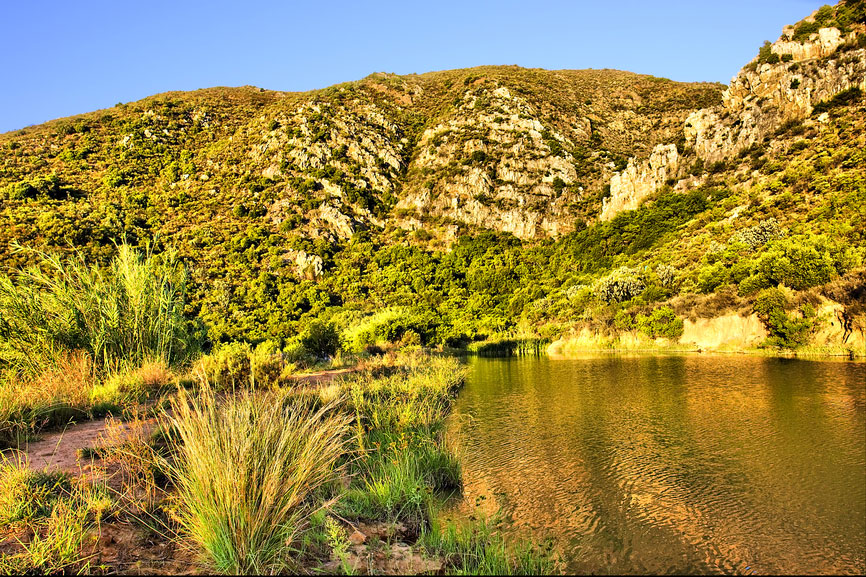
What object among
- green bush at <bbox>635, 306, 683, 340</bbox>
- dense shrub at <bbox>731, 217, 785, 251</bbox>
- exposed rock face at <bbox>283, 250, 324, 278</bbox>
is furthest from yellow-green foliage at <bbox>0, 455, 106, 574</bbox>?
exposed rock face at <bbox>283, 250, 324, 278</bbox>

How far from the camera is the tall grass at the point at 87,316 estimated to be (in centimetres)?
986

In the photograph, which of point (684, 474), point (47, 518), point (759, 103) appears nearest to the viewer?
point (47, 518)

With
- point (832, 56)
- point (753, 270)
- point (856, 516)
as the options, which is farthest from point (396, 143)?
point (856, 516)

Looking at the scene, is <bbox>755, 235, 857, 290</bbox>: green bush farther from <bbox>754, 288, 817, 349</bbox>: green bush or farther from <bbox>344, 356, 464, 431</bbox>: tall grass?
<bbox>344, 356, 464, 431</bbox>: tall grass

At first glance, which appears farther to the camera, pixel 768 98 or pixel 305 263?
pixel 305 263

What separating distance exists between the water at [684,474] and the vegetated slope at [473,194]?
17.1 metres

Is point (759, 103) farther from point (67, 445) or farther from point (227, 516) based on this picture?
point (67, 445)

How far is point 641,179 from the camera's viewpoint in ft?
213

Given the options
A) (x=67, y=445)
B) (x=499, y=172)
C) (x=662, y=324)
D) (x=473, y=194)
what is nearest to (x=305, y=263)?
(x=473, y=194)

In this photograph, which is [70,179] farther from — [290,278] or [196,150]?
[290,278]

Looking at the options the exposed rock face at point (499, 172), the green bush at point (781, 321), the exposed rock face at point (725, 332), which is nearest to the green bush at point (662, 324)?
the exposed rock face at point (725, 332)

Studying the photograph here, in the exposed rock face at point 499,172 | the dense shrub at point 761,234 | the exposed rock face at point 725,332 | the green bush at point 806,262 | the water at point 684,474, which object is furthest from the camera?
the exposed rock face at point 499,172

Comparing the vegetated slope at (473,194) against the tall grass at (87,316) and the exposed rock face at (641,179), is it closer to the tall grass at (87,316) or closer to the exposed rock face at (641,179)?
the exposed rock face at (641,179)

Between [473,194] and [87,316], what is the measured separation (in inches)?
2808
